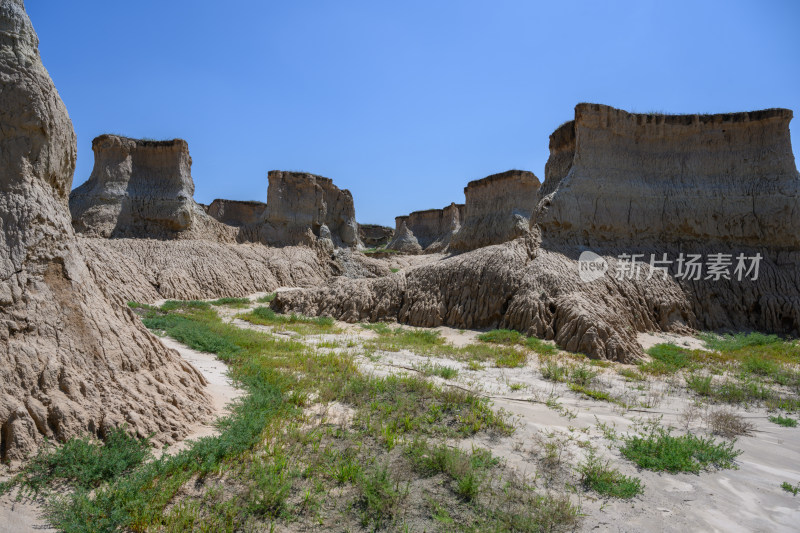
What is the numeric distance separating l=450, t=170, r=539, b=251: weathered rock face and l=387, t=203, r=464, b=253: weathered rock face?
13902 mm

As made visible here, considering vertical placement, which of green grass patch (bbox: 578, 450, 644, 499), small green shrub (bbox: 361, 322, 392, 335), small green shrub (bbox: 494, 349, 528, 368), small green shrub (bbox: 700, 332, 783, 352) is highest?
small green shrub (bbox: 700, 332, 783, 352)

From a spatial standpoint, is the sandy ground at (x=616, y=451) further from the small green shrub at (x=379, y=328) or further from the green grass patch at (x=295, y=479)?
the small green shrub at (x=379, y=328)

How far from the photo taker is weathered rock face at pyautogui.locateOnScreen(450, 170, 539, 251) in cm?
2783

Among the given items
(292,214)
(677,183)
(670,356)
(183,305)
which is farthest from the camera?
(292,214)

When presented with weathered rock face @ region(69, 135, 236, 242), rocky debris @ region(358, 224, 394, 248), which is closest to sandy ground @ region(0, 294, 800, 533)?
weathered rock face @ region(69, 135, 236, 242)

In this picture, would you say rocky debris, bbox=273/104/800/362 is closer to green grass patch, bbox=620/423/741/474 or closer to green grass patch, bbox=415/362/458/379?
green grass patch, bbox=415/362/458/379

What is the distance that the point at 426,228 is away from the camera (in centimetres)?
5075

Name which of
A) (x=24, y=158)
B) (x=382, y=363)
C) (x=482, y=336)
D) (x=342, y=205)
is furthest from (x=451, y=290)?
(x=342, y=205)

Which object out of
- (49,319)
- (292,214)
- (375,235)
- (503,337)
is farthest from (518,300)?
(375,235)

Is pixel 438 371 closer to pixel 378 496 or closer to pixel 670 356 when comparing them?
pixel 378 496

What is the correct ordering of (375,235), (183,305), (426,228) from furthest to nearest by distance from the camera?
(375,235) < (426,228) < (183,305)

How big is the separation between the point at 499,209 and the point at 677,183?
14.8 meters

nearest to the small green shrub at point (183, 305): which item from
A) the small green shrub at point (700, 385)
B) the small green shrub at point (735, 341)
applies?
the small green shrub at point (700, 385)

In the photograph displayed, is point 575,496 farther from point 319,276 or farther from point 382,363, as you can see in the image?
point 319,276
